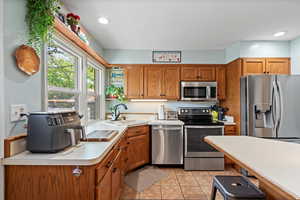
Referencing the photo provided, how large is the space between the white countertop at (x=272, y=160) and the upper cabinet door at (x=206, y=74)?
2402 mm

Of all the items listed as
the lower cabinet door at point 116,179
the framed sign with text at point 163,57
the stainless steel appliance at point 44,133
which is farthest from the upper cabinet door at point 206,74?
the stainless steel appliance at point 44,133

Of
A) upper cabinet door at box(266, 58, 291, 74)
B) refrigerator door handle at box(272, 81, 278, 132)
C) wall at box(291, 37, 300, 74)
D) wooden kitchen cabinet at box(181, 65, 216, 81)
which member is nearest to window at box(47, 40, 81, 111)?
wooden kitchen cabinet at box(181, 65, 216, 81)

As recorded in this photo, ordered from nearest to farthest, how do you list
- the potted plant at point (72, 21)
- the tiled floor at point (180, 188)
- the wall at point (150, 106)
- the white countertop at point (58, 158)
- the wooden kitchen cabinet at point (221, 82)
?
the white countertop at point (58, 158)
the potted plant at point (72, 21)
the tiled floor at point (180, 188)
the wooden kitchen cabinet at point (221, 82)
the wall at point (150, 106)

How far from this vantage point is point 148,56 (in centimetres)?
395

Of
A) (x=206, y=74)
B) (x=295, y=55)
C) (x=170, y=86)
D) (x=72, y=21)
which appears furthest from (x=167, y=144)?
(x=295, y=55)

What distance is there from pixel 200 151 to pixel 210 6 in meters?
2.42

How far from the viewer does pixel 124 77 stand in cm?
384

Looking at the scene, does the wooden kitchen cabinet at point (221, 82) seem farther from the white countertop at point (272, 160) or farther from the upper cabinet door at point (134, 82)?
the white countertop at point (272, 160)

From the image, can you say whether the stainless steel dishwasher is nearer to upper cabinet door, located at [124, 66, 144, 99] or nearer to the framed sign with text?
upper cabinet door, located at [124, 66, 144, 99]

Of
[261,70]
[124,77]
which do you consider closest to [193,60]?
[261,70]

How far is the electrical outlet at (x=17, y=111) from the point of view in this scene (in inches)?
49.9

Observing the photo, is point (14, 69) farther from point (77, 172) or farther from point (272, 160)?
point (272, 160)

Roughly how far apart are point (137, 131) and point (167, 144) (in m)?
0.65

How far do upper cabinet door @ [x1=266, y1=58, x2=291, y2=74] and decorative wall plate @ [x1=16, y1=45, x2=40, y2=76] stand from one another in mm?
3769
